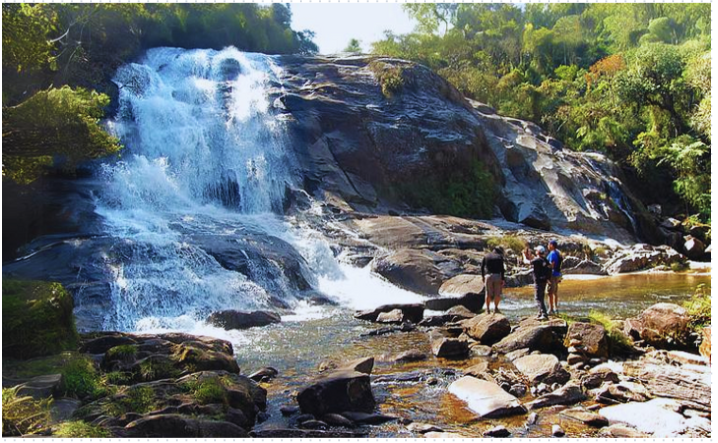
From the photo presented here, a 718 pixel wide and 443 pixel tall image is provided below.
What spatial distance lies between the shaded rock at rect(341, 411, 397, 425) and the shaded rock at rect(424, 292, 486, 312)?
28.1 feet

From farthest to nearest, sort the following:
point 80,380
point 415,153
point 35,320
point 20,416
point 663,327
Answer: point 415,153
point 663,327
point 35,320
point 80,380
point 20,416

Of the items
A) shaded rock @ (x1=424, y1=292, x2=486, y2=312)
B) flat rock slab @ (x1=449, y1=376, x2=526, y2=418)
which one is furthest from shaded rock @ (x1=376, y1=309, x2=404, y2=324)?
flat rock slab @ (x1=449, y1=376, x2=526, y2=418)

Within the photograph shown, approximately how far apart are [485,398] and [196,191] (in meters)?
21.3

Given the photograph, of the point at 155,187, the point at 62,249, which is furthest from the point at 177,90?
the point at 62,249

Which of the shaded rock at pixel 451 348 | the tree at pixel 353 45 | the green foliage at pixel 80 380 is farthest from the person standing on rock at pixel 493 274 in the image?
the tree at pixel 353 45

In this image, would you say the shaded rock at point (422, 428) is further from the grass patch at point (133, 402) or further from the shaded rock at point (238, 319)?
the shaded rock at point (238, 319)

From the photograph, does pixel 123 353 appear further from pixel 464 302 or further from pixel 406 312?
pixel 464 302

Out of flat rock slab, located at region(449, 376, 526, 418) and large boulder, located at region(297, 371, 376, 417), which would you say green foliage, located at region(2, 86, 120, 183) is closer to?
large boulder, located at region(297, 371, 376, 417)

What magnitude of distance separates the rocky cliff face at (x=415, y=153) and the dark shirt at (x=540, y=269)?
51.6 ft

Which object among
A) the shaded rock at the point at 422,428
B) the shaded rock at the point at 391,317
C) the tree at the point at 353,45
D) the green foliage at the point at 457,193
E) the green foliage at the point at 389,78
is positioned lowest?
the shaded rock at the point at 391,317

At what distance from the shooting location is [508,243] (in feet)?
76.2

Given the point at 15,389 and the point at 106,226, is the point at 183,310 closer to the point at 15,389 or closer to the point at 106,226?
the point at 106,226

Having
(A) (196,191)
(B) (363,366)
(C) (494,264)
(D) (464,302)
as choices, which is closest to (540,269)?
(C) (494,264)

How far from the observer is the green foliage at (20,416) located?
5.39 metres
